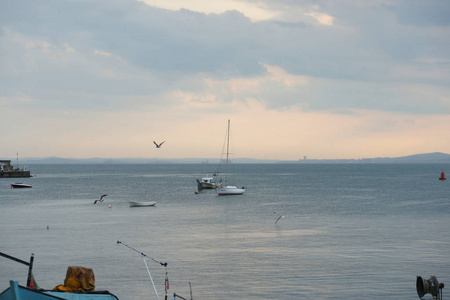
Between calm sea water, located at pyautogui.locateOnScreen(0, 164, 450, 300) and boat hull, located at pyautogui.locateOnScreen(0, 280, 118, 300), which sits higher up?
boat hull, located at pyautogui.locateOnScreen(0, 280, 118, 300)

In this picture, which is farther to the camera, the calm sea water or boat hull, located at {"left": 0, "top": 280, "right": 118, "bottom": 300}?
the calm sea water

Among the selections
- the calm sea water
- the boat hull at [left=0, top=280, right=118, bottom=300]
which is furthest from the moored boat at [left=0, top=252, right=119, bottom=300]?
the calm sea water

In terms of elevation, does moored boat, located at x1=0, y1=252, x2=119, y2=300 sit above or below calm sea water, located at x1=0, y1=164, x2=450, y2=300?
above

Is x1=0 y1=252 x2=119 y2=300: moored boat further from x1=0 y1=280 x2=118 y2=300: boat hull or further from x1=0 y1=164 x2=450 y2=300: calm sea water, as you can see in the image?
x1=0 y1=164 x2=450 y2=300: calm sea water

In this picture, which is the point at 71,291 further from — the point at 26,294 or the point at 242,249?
the point at 242,249

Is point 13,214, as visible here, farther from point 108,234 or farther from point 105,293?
point 105,293

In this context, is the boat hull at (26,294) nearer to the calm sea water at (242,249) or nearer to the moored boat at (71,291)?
the moored boat at (71,291)

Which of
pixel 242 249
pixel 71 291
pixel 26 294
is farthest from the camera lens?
pixel 242 249

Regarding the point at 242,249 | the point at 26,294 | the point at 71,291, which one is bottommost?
the point at 242,249

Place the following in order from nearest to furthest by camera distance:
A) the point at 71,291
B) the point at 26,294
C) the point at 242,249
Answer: the point at 26,294
the point at 71,291
the point at 242,249

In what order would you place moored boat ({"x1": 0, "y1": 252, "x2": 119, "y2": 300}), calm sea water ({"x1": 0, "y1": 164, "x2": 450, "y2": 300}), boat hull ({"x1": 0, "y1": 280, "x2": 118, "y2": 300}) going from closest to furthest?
1. boat hull ({"x1": 0, "y1": 280, "x2": 118, "y2": 300})
2. moored boat ({"x1": 0, "y1": 252, "x2": 119, "y2": 300})
3. calm sea water ({"x1": 0, "y1": 164, "x2": 450, "y2": 300})

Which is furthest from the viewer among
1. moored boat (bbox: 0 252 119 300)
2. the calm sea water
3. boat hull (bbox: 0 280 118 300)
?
the calm sea water

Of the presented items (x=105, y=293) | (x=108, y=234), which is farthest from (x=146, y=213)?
(x=105, y=293)

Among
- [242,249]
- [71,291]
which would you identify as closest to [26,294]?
[71,291]
